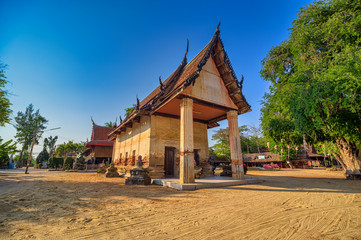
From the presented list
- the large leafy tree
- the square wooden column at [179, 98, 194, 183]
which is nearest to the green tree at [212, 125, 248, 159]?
the large leafy tree

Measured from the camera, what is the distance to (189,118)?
8.33 meters

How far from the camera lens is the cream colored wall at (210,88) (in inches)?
365

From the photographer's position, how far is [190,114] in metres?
8.44

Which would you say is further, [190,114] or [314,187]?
[190,114]

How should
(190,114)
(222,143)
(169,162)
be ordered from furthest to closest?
(222,143) → (169,162) → (190,114)

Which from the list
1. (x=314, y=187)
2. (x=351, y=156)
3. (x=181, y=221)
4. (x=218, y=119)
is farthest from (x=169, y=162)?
(x=351, y=156)

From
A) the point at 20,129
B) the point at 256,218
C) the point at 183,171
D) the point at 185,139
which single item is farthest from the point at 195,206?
the point at 20,129

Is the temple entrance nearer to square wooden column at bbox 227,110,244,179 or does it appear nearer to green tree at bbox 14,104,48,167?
square wooden column at bbox 227,110,244,179

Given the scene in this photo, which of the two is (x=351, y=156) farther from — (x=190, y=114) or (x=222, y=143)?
(x=222, y=143)

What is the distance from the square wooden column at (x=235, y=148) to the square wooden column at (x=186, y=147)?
3408mm

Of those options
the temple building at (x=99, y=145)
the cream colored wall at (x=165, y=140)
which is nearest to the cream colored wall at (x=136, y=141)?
the cream colored wall at (x=165, y=140)

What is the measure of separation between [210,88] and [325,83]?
19.3 feet

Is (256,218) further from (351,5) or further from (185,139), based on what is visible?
(351,5)

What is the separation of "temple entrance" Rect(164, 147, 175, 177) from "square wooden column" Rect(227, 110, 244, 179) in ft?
14.9
